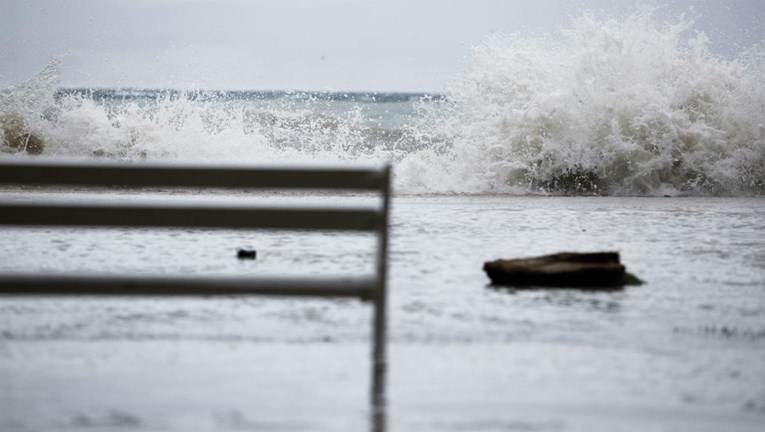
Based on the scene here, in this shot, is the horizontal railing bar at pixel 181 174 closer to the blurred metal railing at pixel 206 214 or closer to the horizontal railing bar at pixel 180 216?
the blurred metal railing at pixel 206 214

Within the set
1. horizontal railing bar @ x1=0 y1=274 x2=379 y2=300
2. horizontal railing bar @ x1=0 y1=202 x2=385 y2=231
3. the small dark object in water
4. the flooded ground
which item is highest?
horizontal railing bar @ x1=0 y1=202 x2=385 y2=231

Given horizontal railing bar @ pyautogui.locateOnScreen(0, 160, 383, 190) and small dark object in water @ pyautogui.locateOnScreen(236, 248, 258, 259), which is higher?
horizontal railing bar @ pyautogui.locateOnScreen(0, 160, 383, 190)

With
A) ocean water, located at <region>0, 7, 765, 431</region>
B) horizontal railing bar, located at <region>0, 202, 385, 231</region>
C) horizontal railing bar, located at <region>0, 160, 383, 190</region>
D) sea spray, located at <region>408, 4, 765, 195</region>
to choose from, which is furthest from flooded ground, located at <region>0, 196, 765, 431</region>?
sea spray, located at <region>408, 4, 765, 195</region>

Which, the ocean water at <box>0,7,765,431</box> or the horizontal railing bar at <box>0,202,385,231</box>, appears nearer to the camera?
the ocean water at <box>0,7,765,431</box>

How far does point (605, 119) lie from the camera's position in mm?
23359

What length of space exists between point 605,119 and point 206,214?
1878 cm

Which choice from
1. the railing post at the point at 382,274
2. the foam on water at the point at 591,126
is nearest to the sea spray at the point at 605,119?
the foam on water at the point at 591,126

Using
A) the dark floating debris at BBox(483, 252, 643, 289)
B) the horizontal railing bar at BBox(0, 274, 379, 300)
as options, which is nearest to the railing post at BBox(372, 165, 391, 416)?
the horizontal railing bar at BBox(0, 274, 379, 300)

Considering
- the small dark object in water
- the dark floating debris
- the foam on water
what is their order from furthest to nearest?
the foam on water, the small dark object in water, the dark floating debris

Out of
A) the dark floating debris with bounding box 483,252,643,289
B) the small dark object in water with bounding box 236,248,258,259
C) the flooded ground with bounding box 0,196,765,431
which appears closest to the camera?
the flooded ground with bounding box 0,196,765,431

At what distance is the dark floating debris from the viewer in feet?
29.9

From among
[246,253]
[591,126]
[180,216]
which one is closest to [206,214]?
[180,216]

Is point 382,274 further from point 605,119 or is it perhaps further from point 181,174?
point 605,119

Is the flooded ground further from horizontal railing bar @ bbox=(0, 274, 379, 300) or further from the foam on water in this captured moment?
the foam on water
